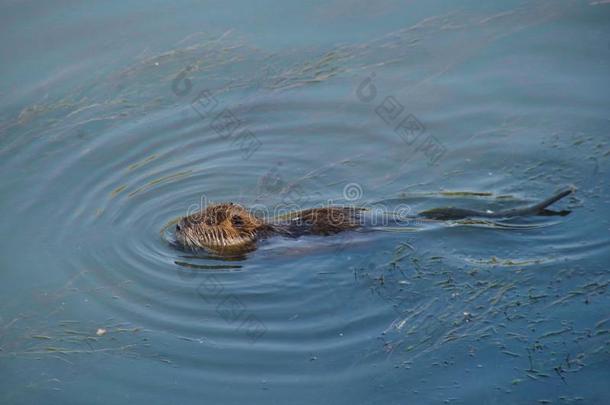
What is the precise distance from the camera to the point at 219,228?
25.1 feet

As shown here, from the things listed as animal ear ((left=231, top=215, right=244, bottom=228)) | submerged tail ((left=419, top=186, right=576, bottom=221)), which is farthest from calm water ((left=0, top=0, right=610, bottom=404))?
animal ear ((left=231, top=215, right=244, bottom=228))

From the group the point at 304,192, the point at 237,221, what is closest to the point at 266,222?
the point at 237,221

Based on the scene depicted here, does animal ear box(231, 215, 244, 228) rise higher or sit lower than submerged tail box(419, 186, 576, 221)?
higher

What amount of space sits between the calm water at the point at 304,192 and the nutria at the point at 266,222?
12cm

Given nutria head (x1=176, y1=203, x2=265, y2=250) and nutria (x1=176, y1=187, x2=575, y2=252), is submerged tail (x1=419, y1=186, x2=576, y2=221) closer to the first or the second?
nutria (x1=176, y1=187, x2=575, y2=252)

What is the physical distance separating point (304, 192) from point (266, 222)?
0.71 m

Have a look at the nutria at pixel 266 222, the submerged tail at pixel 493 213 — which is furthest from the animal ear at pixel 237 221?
the submerged tail at pixel 493 213

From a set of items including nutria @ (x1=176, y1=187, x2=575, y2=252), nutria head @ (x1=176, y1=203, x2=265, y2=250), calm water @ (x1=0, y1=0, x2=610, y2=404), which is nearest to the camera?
calm water @ (x1=0, y1=0, x2=610, y2=404)

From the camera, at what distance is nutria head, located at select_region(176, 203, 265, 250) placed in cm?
766

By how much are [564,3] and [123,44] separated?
5.44 meters

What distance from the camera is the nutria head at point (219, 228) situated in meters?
7.66

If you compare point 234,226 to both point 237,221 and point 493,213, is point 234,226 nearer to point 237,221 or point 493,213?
point 237,221

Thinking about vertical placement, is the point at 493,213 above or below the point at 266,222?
below

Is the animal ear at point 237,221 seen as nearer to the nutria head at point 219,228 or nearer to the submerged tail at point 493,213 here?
the nutria head at point 219,228
